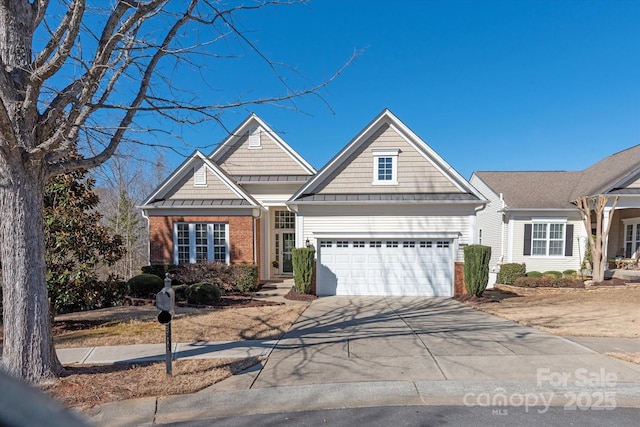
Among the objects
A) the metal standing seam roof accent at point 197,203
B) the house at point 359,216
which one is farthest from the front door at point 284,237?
the metal standing seam roof accent at point 197,203

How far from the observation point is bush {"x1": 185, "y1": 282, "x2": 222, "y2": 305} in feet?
33.6

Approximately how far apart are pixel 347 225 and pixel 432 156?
4.10 m

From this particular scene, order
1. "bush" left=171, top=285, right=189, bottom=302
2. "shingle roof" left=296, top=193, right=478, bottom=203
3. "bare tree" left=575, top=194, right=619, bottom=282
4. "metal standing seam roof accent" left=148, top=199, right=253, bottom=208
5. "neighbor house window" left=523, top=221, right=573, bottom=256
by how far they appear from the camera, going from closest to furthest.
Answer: "bush" left=171, top=285, right=189, bottom=302, "shingle roof" left=296, top=193, right=478, bottom=203, "metal standing seam roof accent" left=148, top=199, right=253, bottom=208, "bare tree" left=575, top=194, right=619, bottom=282, "neighbor house window" left=523, top=221, right=573, bottom=256

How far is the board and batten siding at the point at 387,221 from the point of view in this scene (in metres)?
11.9

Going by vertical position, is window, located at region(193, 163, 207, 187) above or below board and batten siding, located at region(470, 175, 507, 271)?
above

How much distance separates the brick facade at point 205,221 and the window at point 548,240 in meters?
13.9

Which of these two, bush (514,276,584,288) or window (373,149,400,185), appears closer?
window (373,149,400,185)

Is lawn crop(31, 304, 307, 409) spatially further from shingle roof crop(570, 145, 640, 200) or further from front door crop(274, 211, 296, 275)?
shingle roof crop(570, 145, 640, 200)

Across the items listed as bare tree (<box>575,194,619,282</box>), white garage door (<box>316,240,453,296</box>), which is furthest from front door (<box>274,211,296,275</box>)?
bare tree (<box>575,194,619,282</box>)

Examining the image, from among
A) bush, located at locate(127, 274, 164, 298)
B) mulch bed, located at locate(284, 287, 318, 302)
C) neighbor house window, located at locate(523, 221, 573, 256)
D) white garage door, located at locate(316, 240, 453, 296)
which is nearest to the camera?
mulch bed, located at locate(284, 287, 318, 302)

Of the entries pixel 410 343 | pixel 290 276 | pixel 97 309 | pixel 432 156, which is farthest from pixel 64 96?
pixel 290 276

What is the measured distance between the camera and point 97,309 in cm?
999

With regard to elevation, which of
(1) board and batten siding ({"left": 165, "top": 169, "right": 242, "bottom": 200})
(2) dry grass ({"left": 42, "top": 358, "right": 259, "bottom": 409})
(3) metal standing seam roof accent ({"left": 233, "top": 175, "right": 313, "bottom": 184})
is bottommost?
(2) dry grass ({"left": 42, "top": 358, "right": 259, "bottom": 409})

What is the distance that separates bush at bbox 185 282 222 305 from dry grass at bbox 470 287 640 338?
8.11m
